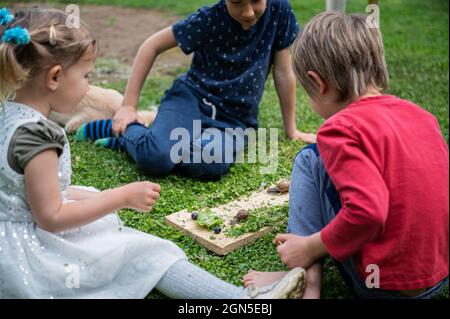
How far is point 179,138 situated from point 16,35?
1.40m

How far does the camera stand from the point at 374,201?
4.93 ft

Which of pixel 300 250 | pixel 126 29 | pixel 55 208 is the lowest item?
pixel 300 250

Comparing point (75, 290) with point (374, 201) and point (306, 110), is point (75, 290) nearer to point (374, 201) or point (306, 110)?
point (374, 201)

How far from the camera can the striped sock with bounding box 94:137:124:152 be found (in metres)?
3.19

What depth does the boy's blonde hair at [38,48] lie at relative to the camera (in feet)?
5.41

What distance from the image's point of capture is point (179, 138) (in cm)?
294

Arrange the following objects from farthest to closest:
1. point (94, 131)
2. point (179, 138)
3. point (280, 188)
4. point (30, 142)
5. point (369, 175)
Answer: point (94, 131) < point (179, 138) < point (280, 188) < point (30, 142) < point (369, 175)

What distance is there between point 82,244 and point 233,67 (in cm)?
164

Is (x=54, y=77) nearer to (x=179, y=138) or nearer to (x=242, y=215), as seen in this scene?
(x=242, y=215)

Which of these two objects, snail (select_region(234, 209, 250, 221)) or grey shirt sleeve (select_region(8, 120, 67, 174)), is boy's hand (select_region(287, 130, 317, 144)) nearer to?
snail (select_region(234, 209, 250, 221))

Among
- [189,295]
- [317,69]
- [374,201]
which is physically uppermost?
[317,69]

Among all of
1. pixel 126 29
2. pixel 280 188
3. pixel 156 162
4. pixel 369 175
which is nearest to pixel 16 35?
pixel 369 175

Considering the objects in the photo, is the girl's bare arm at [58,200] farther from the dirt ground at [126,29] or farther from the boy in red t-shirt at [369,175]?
the dirt ground at [126,29]

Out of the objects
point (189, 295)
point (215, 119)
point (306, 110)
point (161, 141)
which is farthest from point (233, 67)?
point (189, 295)
